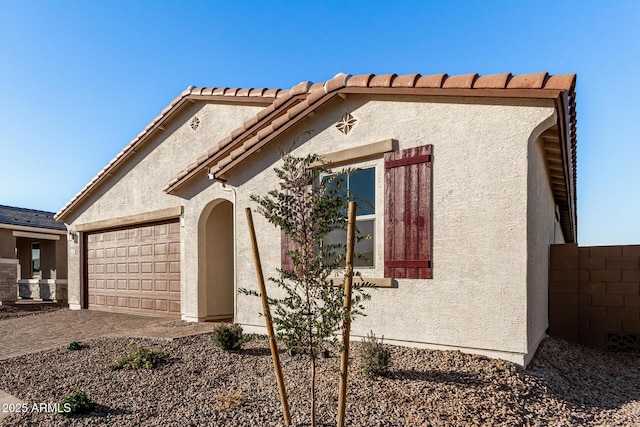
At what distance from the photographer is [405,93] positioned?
5.77 metres

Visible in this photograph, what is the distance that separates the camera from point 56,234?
1792 cm

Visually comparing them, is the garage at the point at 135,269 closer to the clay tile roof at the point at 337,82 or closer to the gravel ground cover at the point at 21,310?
the gravel ground cover at the point at 21,310

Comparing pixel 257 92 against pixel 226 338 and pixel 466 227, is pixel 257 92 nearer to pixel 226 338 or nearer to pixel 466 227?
pixel 226 338

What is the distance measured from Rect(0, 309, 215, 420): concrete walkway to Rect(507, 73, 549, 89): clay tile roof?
6561 millimetres

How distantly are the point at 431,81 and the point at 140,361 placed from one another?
565 cm

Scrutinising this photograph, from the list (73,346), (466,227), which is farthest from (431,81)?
(73,346)

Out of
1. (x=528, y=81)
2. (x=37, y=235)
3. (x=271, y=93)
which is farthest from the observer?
(x=37, y=235)

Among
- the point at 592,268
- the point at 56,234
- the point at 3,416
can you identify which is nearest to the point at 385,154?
the point at 592,268

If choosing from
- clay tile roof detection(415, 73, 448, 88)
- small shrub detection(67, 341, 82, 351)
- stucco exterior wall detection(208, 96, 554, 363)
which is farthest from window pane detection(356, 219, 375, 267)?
small shrub detection(67, 341, 82, 351)

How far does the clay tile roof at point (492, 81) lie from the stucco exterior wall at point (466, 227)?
262mm

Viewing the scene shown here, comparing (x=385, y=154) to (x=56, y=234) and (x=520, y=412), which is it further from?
(x=56, y=234)

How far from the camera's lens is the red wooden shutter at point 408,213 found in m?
5.67

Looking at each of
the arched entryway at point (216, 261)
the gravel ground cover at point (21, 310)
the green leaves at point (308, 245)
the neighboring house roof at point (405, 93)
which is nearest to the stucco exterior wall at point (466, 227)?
the neighboring house roof at point (405, 93)

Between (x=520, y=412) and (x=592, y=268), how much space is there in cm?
448
